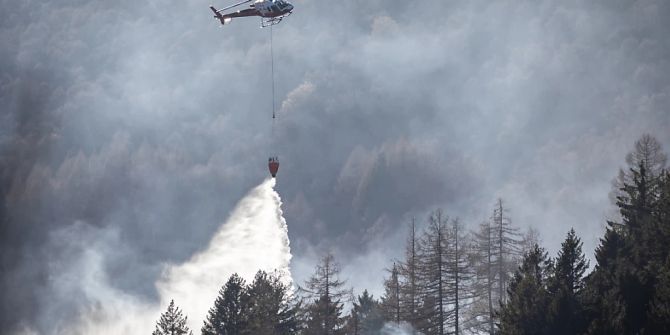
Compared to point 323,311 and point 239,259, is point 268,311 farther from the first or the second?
point 239,259

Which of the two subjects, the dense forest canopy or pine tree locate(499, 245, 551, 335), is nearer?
the dense forest canopy

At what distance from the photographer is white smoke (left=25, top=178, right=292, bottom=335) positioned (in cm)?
12525

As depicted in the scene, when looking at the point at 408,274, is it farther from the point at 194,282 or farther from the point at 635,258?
the point at 194,282

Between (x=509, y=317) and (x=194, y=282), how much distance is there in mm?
80008

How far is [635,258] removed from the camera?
237ft

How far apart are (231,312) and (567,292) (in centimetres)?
2828

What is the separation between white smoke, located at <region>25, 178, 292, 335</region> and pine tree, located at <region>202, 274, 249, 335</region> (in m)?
24.4

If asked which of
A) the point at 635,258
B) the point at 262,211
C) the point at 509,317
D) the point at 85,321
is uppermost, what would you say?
the point at 262,211

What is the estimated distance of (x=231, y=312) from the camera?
8100 centimetres

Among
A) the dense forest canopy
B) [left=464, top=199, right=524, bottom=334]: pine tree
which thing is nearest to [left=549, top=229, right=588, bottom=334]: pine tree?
the dense forest canopy

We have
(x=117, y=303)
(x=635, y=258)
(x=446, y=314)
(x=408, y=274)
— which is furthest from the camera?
(x=117, y=303)

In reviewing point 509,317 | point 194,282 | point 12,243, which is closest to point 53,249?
point 12,243

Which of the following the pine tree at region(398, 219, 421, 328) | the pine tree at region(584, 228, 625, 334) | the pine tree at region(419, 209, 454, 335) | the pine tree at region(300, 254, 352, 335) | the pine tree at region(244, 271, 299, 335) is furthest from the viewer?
the pine tree at region(398, 219, 421, 328)

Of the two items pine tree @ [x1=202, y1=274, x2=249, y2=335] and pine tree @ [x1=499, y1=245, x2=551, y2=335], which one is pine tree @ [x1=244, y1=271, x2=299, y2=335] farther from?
pine tree @ [x1=499, y1=245, x2=551, y2=335]
